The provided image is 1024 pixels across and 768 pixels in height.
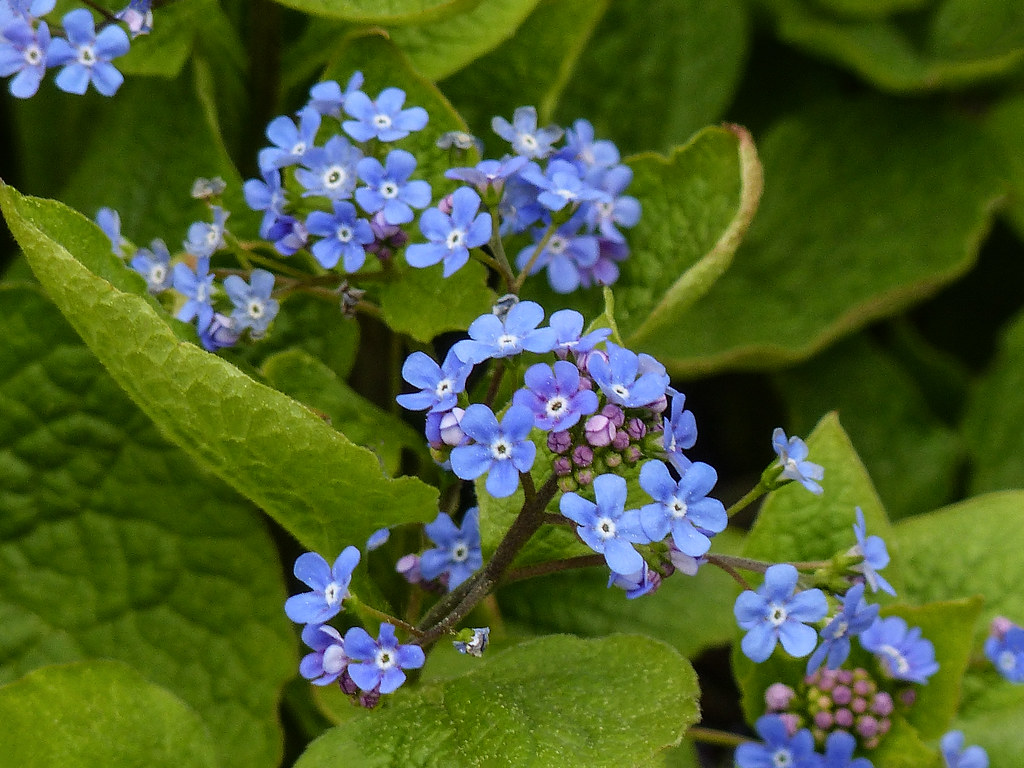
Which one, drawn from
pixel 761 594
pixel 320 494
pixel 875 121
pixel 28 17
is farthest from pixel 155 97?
pixel 875 121

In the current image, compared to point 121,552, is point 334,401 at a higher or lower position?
higher

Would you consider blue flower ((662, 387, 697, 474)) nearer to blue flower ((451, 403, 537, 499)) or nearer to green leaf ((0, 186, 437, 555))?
blue flower ((451, 403, 537, 499))

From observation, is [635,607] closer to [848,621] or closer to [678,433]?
[848,621]

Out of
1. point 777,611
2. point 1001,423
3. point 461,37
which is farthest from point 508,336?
point 1001,423

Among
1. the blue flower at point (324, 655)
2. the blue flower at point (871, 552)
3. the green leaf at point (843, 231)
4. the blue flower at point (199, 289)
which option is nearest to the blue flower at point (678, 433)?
the blue flower at point (871, 552)

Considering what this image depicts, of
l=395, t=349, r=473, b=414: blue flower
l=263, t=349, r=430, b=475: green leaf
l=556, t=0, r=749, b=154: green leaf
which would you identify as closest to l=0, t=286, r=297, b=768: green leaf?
l=263, t=349, r=430, b=475: green leaf

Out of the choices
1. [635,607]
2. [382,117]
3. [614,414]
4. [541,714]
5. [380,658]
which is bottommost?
[635,607]

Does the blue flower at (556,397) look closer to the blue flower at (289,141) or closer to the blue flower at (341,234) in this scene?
the blue flower at (341,234)

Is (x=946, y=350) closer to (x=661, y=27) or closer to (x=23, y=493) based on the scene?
(x=661, y=27)
